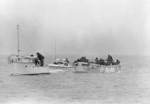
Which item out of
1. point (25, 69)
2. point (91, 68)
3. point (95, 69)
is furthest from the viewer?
point (91, 68)

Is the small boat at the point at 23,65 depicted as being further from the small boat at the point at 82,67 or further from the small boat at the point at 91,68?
the small boat at the point at 91,68

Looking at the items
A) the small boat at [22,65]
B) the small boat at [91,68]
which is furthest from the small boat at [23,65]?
the small boat at [91,68]

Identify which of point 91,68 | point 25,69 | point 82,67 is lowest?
point 25,69

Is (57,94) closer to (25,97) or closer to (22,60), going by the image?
(25,97)

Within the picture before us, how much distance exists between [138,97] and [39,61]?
39.4m

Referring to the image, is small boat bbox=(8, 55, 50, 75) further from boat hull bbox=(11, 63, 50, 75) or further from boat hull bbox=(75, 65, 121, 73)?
boat hull bbox=(75, 65, 121, 73)

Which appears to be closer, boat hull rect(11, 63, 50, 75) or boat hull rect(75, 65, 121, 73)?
boat hull rect(11, 63, 50, 75)

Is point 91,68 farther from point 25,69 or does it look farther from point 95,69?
point 25,69

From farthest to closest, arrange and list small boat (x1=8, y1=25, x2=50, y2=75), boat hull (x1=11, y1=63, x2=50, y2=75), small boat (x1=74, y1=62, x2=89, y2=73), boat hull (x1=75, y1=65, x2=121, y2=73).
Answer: small boat (x1=74, y1=62, x2=89, y2=73) < boat hull (x1=75, y1=65, x2=121, y2=73) < boat hull (x1=11, y1=63, x2=50, y2=75) < small boat (x1=8, y1=25, x2=50, y2=75)

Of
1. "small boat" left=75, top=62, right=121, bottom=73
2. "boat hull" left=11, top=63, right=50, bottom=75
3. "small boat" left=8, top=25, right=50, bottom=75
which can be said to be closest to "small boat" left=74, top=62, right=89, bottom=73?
"small boat" left=75, top=62, right=121, bottom=73

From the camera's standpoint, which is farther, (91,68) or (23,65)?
(91,68)

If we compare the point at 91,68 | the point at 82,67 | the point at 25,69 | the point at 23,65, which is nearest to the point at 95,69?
the point at 91,68

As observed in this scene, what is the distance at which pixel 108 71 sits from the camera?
87188mm

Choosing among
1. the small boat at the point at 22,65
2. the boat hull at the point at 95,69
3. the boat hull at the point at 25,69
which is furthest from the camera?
the boat hull at the point at 95,69
